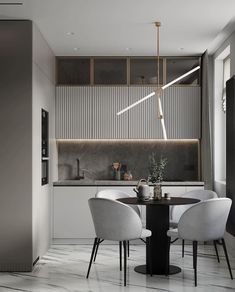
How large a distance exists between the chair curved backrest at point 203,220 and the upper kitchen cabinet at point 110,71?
124 inches

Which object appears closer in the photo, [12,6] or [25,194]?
[12,6]

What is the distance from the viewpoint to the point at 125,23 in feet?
18.6

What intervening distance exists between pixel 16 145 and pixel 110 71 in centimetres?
260

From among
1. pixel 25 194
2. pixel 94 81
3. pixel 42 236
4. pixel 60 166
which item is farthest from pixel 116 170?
pixel 25 194

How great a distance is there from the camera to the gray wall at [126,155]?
7770mm

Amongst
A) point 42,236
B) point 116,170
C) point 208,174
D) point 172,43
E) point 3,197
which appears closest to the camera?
point 3,197

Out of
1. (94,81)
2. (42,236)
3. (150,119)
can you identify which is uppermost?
(94,81)

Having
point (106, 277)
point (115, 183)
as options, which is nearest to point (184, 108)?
point (115, 183)

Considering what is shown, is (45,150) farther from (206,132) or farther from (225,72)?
(225,72)

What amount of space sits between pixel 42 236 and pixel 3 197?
3.23 ft

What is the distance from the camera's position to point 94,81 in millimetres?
7590

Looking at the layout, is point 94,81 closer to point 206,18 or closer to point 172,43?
point 172,43

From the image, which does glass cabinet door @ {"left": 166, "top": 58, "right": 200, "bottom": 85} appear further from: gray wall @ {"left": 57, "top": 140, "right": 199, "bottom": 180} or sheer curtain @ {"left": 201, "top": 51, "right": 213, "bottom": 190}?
gray wall @ {"left": 57, "top": 140, "right": 199, "bottom": 180}

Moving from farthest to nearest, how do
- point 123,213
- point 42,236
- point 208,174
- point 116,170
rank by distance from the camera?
point 116,170 → point 208,174 → point 42,236 → point 123,213
